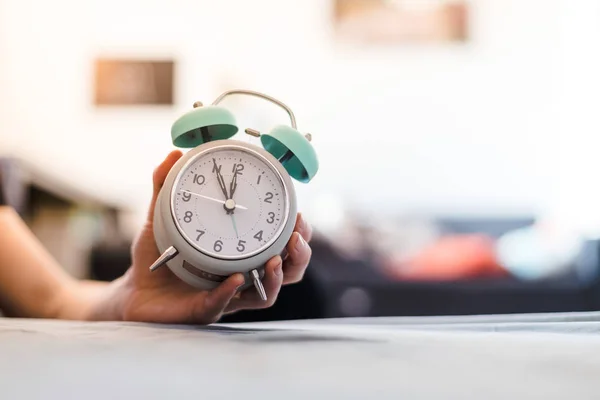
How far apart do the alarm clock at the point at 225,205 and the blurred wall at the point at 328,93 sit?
7.83 ft

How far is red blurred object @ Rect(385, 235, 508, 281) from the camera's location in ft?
9.60

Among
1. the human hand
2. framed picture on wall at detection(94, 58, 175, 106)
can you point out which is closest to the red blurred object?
framed picture on wall at detection(94, 58, 175, 106)

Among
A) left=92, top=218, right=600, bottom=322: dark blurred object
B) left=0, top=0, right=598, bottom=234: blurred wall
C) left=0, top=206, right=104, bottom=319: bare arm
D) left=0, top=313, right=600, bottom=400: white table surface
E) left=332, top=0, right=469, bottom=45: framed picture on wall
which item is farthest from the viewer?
left=332, top=0, right=469, bottom=45: framed picture on wall

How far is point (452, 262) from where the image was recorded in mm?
2982

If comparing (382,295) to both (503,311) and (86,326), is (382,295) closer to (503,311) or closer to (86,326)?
(503,311)

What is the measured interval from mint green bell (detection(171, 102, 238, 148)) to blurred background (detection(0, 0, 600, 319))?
6.96 feet

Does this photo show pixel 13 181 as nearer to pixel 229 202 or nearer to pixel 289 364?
pixel 229 202

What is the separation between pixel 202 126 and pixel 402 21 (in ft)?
9.13

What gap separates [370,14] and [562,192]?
1238mm

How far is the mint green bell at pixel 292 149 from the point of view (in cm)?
68

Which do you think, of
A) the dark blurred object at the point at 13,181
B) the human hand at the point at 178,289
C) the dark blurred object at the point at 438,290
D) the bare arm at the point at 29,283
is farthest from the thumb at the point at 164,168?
the dark blurred object at the point at 438,290

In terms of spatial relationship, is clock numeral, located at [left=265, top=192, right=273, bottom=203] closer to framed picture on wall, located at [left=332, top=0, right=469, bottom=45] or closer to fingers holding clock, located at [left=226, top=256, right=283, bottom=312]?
fingers holding clock, located at [left=226, top=256, right=283, bottom=312]

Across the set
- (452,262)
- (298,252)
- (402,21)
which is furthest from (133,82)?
(298,252)

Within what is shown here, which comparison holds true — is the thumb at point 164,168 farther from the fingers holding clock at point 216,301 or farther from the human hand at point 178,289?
the fingers holding clock at point 216,301
